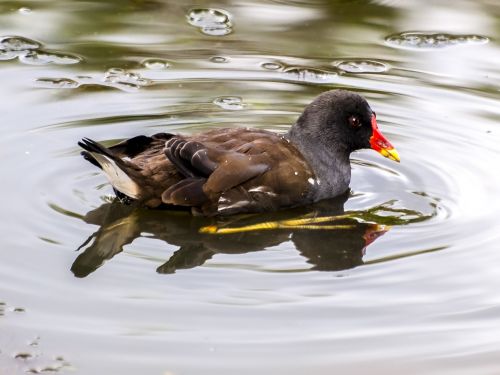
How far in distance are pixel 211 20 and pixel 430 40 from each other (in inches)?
81.7

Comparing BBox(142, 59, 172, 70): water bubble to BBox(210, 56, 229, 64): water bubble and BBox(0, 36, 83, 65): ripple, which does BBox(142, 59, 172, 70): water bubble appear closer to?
BBox(210, 56, 229, 64): water bubble

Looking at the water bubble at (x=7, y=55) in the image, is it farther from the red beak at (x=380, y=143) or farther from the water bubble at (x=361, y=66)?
the red beak at (x=380, y=143)

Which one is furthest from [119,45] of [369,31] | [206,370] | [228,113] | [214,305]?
[206,370]

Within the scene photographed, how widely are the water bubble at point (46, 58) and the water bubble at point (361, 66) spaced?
2279mm

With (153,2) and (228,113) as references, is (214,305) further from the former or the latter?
(153,2)

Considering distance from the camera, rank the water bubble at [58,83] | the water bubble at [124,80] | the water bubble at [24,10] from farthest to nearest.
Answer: the water bubble at [24,10]
the water bubble at [124,80]
the water bubble at [58,83]

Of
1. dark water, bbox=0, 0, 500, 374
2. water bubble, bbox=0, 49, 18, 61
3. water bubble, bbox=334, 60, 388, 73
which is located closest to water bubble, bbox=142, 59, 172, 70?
dark water, bbox=0, 0, 500, 374

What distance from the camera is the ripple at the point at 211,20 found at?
1005 cm

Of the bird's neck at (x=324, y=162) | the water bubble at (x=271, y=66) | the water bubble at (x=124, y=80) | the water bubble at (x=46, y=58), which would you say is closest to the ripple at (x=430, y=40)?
the water bubble at (x=271, y=66)

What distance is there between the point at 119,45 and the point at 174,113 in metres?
1.49

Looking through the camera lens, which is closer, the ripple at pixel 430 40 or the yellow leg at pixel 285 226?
the yellow leg at pixel 285 226

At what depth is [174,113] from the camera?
8.48 m

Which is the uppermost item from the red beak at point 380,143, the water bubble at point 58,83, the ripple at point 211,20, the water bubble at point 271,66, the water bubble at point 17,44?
the red beak at point 380,143

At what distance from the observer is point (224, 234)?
658 cm
